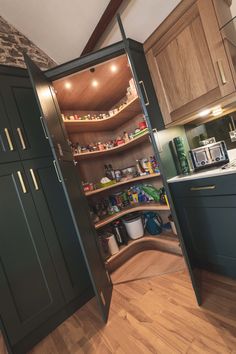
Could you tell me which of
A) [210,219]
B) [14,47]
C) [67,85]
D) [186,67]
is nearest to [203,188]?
[210,219]

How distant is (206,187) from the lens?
1378 millimetres

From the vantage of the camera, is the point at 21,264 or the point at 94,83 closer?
the point at 21,264

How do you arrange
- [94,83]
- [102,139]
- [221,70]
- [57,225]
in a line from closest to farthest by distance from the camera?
1. [221,70]
2. [57,225]
3. [94,83]
4. [102,139]

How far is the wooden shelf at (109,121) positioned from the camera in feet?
6.50

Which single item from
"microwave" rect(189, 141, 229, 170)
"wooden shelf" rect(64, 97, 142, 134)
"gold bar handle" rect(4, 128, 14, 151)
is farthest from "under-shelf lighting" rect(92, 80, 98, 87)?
"microwave" rect(189, 141, 229, 170)

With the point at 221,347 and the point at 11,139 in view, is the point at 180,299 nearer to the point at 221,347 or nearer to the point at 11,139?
the point at 221,347

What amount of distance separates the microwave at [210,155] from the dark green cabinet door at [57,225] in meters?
1.26

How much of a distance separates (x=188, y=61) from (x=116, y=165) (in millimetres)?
1582

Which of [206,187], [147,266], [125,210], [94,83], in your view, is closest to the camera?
[206,187]

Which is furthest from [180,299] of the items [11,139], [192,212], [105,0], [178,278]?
[105,0]

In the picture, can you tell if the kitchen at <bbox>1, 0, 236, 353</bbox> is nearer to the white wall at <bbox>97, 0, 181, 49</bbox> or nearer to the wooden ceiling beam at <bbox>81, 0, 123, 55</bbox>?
the white wall at <bbox>97, 0, 181, 49</bbox>

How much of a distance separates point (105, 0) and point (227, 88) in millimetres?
1239

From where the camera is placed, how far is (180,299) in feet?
4.81

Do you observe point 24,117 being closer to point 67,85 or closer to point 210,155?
point 67,85
